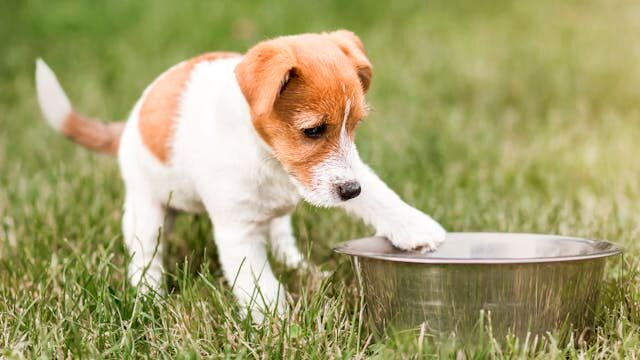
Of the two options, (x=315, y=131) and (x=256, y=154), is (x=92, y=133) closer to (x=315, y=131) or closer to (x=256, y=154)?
(x=256, y=154)

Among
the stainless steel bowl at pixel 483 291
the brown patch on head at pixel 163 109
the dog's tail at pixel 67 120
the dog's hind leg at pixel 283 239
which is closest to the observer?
the stainless steel bowl at pixel 483 291

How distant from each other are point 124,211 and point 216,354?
48.7 inches

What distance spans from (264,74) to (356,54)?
402mm

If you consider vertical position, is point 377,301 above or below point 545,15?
below

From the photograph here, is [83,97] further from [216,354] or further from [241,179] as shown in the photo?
[216,354]

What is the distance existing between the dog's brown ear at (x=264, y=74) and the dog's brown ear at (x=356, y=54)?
0.26 meters

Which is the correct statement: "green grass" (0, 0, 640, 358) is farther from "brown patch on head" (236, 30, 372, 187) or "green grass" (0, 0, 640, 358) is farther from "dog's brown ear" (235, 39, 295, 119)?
"dog's brown ear" (235, 39, 295, 119)

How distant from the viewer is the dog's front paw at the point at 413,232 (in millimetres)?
2975

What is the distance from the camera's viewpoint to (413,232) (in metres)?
2.98

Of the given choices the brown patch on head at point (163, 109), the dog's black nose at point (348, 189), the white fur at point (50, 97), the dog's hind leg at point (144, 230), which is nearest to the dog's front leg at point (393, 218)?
the dog's black nose at point (348, 189)

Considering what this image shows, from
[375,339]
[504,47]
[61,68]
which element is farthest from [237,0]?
[375,339]

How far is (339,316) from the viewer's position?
2.82 meters

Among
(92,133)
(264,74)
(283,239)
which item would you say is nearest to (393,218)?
(264,74)

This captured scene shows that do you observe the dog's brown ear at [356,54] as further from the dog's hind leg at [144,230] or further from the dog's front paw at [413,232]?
the dog's hind leg at [144,230]
